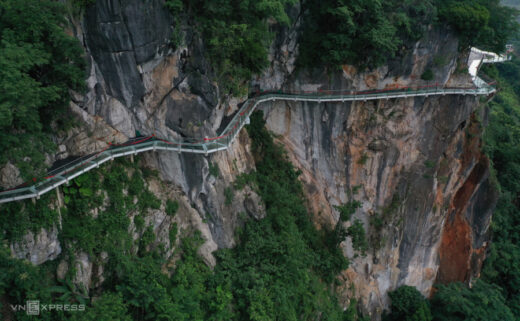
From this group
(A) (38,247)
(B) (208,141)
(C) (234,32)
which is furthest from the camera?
(C) (234,32)

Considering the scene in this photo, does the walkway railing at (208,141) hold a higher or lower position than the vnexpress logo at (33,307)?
higher

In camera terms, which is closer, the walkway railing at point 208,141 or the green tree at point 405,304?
the walkway railing at point 208,141

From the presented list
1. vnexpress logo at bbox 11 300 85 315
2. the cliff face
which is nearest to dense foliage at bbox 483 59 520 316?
the cliff face

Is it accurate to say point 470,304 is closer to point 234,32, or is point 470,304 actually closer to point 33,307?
point 234,32

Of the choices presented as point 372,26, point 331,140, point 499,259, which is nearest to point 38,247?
point 331,140

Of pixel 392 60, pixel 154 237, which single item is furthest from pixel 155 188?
pixel 392 60

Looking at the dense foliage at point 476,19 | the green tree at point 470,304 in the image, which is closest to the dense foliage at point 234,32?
the dense foliage at point 476,19

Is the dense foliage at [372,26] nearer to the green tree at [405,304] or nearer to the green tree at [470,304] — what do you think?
the green tree at [405,304]
